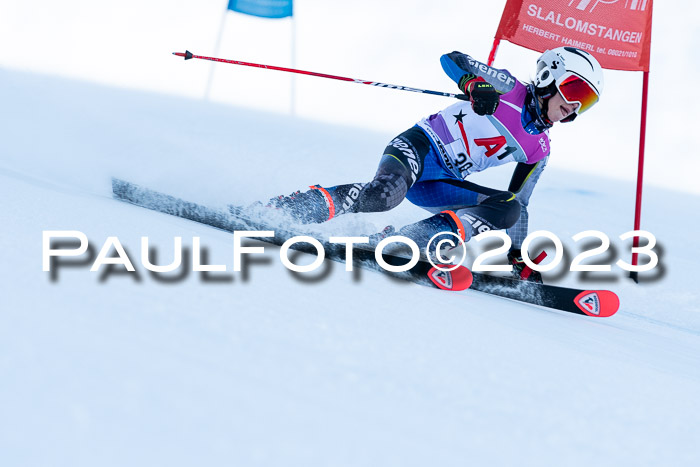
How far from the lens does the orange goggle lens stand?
2.87 meters

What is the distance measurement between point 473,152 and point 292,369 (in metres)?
2.29

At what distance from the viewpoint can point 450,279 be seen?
2607 mm

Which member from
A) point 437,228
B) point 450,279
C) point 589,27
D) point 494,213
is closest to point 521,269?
point 494,213

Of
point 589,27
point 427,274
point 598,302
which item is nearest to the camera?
point 427,274

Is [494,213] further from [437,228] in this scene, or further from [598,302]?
[598,302]

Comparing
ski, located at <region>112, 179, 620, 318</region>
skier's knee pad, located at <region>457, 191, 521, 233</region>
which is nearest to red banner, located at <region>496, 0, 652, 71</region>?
skier's knee pad, located at <region>457, 191, 521, 233</region>

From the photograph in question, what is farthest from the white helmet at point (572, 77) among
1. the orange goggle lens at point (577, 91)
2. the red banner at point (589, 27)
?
the red banner at point (589, 27)

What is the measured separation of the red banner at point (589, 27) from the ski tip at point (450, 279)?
2.22m

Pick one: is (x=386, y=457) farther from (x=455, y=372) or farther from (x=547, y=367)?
(x=547, y=367)

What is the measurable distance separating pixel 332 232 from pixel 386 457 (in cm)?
238

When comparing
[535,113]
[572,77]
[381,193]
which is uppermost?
[572,77]

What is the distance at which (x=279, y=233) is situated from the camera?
2.81 metres

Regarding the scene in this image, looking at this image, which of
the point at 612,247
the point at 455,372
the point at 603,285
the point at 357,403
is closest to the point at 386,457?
the point at 357,403

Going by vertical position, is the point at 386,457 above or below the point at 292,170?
below
